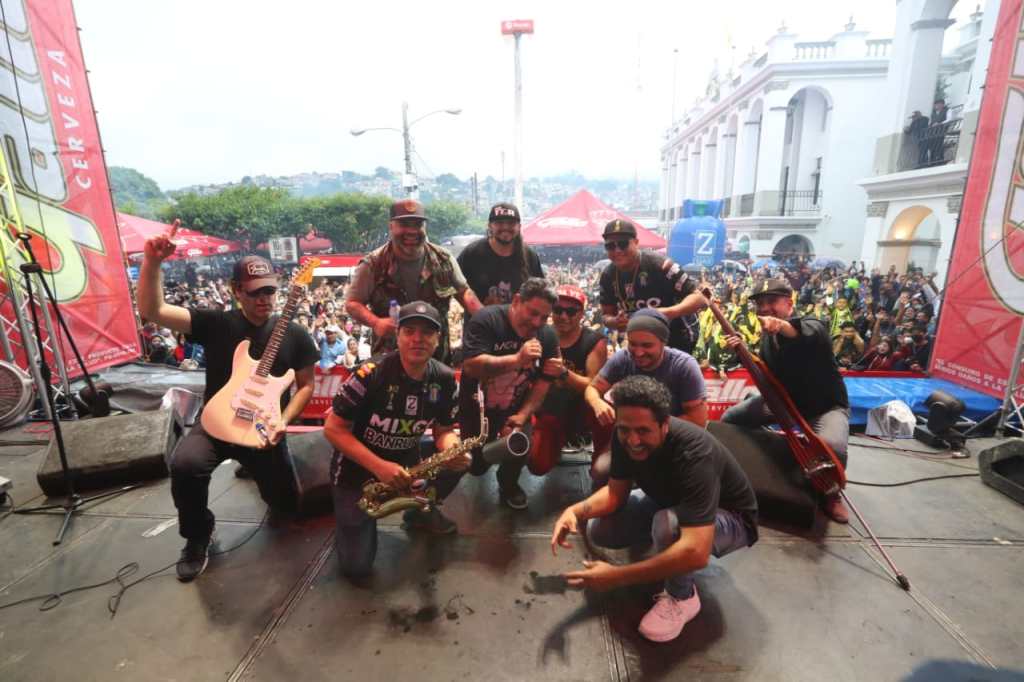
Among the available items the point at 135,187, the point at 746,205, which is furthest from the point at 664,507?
the point at 135,187

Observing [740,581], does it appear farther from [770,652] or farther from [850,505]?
[850,505]

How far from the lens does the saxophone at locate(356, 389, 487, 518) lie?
303cm

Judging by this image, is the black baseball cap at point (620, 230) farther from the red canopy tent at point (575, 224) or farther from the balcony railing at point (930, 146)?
the balcony railing at point (930, 146)

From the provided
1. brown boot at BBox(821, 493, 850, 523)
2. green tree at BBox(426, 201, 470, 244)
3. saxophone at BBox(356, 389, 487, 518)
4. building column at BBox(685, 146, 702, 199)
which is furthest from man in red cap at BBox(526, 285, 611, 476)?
green tree at BBox(426, 201, 470, 244)

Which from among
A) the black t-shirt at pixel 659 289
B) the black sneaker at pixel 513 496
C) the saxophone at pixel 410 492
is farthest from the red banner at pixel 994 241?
the saxophone at pixel 410 492

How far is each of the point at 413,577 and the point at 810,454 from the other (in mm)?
3130

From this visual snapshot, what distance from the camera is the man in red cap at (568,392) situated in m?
4.01

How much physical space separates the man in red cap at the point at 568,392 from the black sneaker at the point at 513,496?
0.84 feet

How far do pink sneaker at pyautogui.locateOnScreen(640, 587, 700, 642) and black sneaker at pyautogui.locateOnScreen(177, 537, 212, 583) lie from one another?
113 inches

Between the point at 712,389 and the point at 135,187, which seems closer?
the point at 712,389

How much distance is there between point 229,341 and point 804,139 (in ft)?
106

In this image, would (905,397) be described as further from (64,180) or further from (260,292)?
(64,180)

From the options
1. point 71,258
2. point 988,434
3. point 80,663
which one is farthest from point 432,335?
point 71,258

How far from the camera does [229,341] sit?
329 centimetres
